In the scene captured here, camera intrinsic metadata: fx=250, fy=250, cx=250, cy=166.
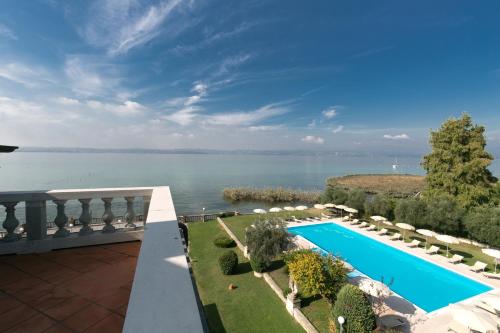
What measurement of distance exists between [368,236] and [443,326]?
11.2 m

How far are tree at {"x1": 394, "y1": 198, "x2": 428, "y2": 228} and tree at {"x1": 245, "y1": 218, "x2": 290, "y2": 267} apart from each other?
14.3m

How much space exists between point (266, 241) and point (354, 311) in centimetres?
647

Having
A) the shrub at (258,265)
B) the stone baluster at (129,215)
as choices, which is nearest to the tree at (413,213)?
the shrub at (258,265)

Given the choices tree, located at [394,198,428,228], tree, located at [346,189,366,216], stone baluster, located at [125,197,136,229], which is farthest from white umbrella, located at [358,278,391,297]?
tree, located at [346,189,366,216]

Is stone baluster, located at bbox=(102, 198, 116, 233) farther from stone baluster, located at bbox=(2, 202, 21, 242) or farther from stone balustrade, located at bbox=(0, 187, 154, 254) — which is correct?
stone baluster, located at bbox=(2, 202, 21, 242)

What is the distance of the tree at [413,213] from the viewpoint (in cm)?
2255

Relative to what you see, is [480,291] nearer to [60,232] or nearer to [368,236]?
[368,236]

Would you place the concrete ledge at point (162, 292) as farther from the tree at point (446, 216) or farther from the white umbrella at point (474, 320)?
the tree at point (446, 216)

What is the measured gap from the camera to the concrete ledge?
4.52 ft

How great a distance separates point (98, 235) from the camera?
443 cm

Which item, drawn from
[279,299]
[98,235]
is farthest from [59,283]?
[279,299]

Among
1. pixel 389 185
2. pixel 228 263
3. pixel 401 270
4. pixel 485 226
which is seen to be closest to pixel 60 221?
pixel 228 263

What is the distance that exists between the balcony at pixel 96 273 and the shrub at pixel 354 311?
26.4 ft

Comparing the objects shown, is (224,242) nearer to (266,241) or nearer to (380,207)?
(266,241)
